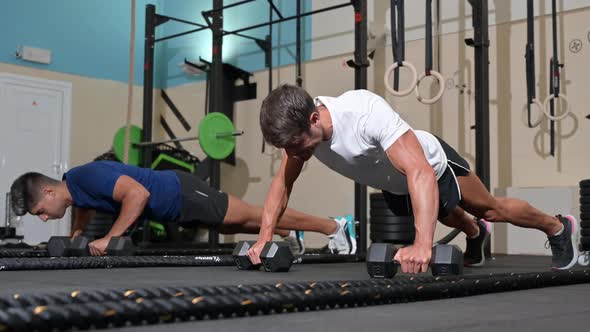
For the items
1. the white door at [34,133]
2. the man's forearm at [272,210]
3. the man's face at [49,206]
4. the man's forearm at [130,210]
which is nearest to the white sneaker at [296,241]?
the man's forearm at [130,210]

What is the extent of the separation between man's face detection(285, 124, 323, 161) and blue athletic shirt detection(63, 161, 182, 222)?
140 cm

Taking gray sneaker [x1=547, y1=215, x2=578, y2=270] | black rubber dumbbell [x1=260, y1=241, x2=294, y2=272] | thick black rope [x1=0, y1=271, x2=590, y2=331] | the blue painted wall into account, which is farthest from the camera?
the blue painted wall

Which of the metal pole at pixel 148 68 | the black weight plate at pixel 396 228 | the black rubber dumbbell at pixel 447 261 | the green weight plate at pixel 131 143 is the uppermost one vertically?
the metal pole at pixel 148 68

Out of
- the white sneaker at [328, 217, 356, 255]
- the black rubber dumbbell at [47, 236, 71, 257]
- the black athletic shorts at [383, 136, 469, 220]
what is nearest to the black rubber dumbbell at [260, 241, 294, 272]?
the black athletic shorts at [383, 136, 469, 220]

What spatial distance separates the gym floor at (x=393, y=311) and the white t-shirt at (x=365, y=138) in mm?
408

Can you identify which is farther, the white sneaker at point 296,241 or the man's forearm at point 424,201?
the white sneaker at point 296,241

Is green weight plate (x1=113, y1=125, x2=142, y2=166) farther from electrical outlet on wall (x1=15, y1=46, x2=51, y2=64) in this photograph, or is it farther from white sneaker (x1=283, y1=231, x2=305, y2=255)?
white sneaker (x1=283, y1=231, x2=305, y2=255)

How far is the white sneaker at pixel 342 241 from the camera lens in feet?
13.1

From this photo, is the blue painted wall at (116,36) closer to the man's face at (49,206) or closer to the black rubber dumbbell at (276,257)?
the man's face at (49,206)

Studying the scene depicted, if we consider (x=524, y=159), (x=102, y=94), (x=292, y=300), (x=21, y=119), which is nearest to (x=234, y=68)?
(x=102, y=94)

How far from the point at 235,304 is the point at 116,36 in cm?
637

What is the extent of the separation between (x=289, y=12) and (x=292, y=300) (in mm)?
5245

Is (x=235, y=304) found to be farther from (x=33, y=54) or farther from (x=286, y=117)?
(x=33, y=54)

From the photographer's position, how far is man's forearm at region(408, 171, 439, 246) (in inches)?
74.4
